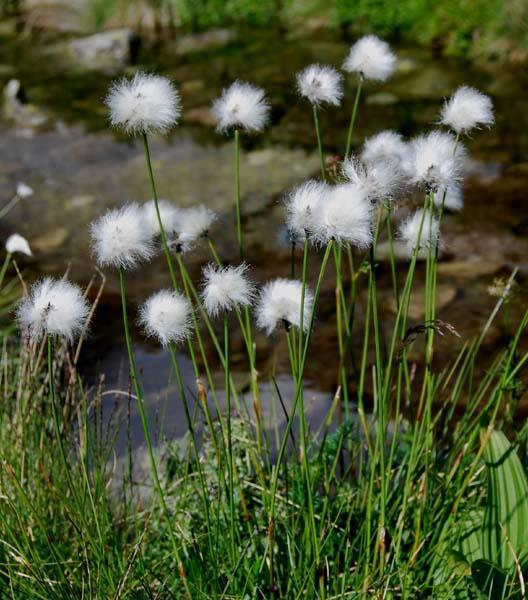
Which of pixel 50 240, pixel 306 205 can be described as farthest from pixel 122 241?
pixel 50 240

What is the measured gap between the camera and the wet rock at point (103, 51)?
6.20 metres

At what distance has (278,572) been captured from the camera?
1.52 metres

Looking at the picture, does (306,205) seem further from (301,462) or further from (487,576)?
(487,576)

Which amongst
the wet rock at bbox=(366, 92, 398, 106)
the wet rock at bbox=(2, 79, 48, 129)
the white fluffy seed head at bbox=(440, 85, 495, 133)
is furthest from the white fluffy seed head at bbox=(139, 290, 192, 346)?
the wet rock at bbox=(2, 79, 48, 129)

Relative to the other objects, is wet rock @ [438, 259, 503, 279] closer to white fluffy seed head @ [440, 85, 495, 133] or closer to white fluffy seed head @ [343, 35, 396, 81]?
white fluffy seed head @ [343, 35, 396, 81]

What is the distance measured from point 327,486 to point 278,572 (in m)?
0.21

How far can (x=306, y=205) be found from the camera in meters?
1.16

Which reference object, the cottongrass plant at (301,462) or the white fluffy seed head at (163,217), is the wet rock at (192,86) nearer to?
the cottongrass plant at (301,462)

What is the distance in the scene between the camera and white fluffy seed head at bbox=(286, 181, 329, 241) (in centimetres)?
115

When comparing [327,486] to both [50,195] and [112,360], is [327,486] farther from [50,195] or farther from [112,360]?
[50,195]

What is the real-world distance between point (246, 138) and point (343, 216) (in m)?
3.93

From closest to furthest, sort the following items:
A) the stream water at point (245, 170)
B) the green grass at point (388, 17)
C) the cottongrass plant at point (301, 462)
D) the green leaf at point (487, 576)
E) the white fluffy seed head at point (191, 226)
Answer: the cottongrass plant at point (301, 462), the green leaf at point (487, 576), the white fluffy seed head at point (191, 226), the stream water at point (245, 170), the green grass at point (388, 17)

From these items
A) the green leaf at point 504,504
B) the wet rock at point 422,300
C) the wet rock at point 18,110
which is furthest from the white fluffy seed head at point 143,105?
the wet rock at point 18,110

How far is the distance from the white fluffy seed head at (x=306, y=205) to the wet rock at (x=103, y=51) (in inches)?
208
